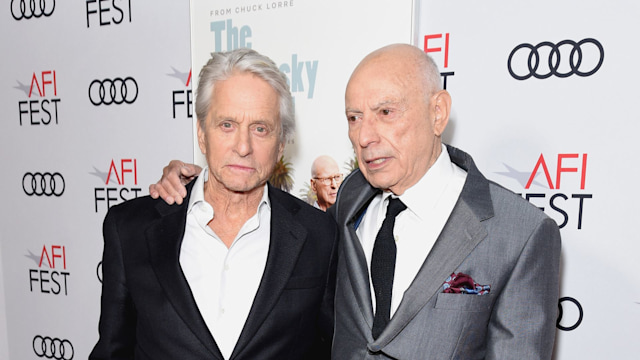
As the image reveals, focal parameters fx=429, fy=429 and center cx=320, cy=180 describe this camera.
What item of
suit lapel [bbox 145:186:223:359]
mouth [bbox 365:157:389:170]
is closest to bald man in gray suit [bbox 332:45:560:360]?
mouth [bbox 365:157:389:170]

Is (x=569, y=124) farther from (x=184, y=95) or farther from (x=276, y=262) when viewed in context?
(x=184, y=95)

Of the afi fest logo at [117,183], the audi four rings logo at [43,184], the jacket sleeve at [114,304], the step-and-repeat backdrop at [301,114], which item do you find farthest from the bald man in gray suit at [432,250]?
the audi four rings logo at [43,184]

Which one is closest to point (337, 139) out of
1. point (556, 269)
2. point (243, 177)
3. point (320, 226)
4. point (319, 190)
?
point (319, 190)

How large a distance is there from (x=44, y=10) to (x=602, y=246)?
126 inches

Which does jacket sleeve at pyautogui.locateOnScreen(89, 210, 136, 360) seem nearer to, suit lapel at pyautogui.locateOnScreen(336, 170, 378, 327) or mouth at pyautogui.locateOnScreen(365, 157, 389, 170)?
suit lapel at pyautogui.locateOnScreen(336, 170, 378, 327)

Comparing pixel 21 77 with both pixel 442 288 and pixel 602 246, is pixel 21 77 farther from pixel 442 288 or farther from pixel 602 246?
pixel 602 246

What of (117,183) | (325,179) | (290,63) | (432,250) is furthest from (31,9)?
(432,250)

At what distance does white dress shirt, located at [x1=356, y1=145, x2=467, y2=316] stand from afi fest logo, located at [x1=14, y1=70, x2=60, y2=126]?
2335 millimetres

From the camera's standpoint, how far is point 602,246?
63.8 inches

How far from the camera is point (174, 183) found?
1.42 metres

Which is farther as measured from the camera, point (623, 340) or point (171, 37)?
point (171, 37)

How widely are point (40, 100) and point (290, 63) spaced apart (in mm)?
1763

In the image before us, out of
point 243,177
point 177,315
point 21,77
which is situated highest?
point 21,77

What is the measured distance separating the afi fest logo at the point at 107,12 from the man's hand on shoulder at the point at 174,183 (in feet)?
4.25
